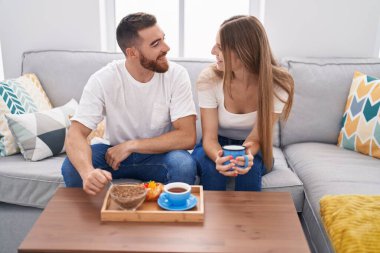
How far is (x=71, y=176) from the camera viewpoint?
5.00 feet

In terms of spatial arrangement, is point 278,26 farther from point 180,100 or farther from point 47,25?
point 47,25

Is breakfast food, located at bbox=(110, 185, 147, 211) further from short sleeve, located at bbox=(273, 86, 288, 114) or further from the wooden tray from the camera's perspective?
short sleeve, located at bbox=(273, 86, 288, 114)

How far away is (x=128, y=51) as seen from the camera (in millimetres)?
1697

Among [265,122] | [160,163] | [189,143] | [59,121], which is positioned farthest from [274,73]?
[59,121]

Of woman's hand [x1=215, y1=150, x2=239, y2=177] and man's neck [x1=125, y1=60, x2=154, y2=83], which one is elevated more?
man's neck [x1=125, y1=60, x2=154, y2=83]

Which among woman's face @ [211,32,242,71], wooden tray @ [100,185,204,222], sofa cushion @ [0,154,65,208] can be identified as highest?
woman's face @ [211,32,242,71]

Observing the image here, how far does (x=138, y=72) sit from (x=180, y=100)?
231mm

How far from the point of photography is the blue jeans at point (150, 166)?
1.54m

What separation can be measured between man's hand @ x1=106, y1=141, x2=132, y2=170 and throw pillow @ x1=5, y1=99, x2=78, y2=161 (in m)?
0.39

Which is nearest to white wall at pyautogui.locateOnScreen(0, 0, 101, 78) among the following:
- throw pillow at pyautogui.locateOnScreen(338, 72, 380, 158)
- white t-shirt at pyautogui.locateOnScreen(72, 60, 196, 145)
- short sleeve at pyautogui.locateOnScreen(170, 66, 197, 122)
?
white t-shirt at pyautogui.locateOnScreen(72, 60, 196, 145)

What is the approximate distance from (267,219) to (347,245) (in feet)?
0.81

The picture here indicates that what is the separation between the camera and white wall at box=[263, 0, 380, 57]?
231 centimetres

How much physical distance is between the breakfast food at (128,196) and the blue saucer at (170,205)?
6cm

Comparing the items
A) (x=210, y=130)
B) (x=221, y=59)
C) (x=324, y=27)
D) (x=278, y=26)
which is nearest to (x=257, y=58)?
(x=221, y=59)
